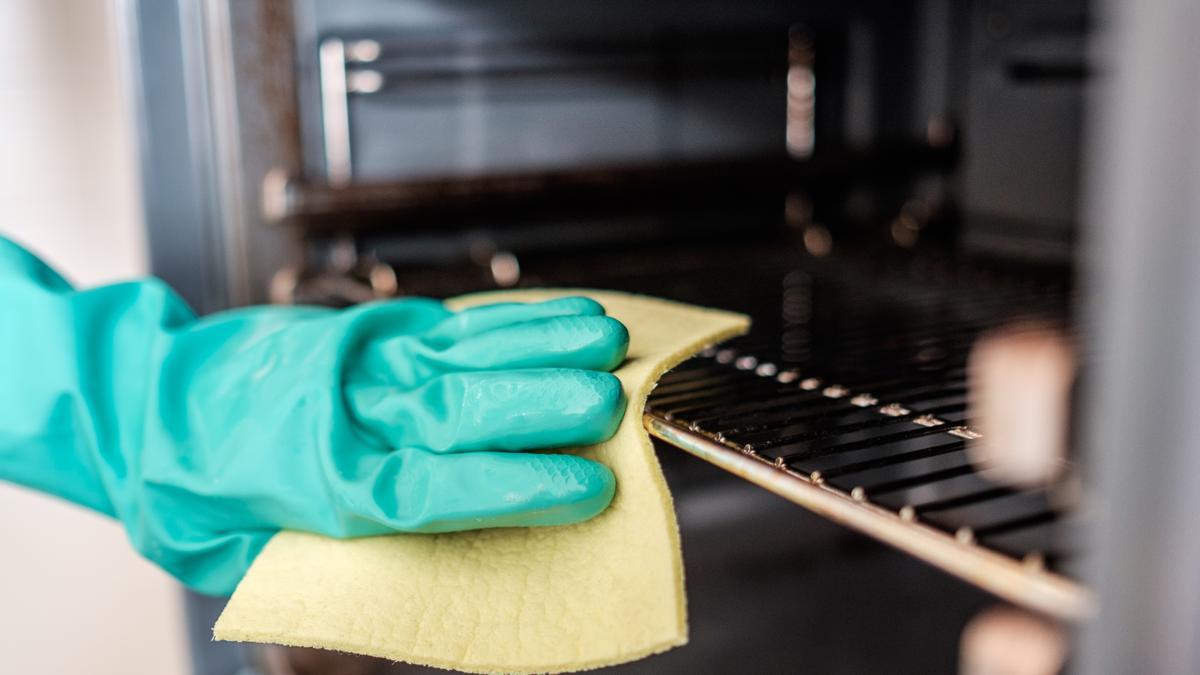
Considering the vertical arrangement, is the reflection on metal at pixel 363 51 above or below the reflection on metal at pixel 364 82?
above

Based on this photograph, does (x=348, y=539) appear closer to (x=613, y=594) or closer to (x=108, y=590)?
(x=613, y=594)

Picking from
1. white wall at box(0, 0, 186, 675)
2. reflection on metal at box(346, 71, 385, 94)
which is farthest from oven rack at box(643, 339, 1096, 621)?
white wall at box(0, 0, 186, 675)

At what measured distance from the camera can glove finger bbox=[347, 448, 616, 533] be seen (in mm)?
526

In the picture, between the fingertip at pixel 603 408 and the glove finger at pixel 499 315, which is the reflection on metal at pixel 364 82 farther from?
the fingertip at pixel 603 408

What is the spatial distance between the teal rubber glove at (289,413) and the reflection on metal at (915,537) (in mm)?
54

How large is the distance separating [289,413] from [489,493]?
157mm

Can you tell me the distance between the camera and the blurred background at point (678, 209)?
3.17ft

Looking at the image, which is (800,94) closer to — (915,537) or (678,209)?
(678,209)

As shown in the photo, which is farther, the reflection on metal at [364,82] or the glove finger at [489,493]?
the reflection on metal at [364,82]

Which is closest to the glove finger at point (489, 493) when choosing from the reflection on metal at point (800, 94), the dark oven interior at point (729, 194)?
the dark oven interior at point (729, 194)

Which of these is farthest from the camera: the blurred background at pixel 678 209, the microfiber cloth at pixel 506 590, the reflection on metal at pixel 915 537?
the blurred background at pixel 678 209

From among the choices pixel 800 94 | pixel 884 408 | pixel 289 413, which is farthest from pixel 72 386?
pixel 800 94

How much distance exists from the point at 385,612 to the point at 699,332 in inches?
9.7

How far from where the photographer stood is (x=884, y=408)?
0.65 meters
